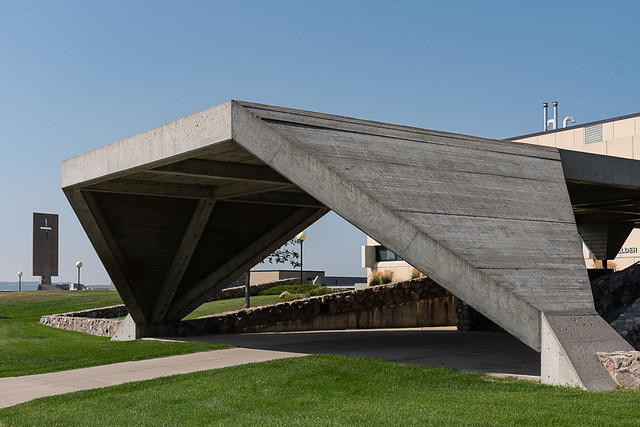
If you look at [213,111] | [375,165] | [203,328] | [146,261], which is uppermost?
[213,111]

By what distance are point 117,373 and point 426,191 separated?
648 centimetres

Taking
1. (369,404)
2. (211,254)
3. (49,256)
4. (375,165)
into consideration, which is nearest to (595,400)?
(369,404)

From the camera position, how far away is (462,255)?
10.6 m

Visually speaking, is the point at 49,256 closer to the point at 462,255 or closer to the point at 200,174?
the point at 200,174

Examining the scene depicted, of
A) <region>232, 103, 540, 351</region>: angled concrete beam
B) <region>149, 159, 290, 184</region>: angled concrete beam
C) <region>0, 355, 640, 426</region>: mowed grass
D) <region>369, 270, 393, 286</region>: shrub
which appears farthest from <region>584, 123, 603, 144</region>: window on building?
<region>232, 103, 540, 351</region>: angled concrete beam

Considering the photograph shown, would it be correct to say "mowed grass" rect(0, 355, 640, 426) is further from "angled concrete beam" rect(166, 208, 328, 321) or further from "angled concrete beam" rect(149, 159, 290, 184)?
"angled concrete beam" rect(166, 208, 328, 321)

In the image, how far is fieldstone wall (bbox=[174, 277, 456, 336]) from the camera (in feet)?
75.3

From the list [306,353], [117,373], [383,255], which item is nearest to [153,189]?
[117,373]

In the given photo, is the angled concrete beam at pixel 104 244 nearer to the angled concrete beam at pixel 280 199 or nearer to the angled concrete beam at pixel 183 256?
the angled concrete beam at pixel 183 256

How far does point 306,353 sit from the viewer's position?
48.2ft

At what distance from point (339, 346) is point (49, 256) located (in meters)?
55.2

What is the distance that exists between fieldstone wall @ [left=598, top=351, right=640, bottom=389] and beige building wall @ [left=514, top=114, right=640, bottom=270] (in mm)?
26680

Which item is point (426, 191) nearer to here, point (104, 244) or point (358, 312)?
point (104, 244)

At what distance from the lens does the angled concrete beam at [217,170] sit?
15195 mm
